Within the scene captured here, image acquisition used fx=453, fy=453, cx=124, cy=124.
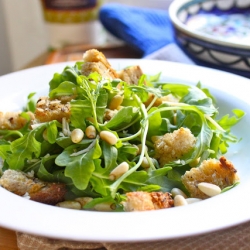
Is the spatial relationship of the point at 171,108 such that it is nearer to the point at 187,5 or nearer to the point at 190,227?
the point at 190,227

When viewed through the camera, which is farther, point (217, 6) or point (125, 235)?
point (217, 6)

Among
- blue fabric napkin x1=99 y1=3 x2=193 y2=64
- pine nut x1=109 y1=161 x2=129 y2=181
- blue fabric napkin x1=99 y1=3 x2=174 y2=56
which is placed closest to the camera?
pine nut x1=109 y1=161 x2=129 y2=181

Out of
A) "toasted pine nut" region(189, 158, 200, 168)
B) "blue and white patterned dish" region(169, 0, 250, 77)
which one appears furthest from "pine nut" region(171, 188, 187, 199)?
"blue and white patterned dish" region(169, 0, 250, 77)

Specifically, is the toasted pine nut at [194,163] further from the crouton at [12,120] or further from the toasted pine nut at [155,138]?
the crouton at [12,120]

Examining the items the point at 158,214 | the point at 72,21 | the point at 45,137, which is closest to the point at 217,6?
the point at 72,21

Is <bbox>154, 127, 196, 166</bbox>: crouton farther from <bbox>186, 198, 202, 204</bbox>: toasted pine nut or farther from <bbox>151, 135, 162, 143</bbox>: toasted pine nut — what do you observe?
<bbox>186, 198, 202, 204</bbox>: toasted pine nut

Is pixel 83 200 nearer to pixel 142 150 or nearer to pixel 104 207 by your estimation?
pixel 104 207
